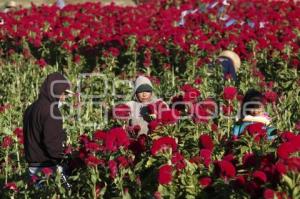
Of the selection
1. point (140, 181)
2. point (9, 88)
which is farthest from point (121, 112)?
point (9, 88)

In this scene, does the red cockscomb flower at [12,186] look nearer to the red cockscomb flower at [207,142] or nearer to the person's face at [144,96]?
the red cockscomb flower at [207,142]

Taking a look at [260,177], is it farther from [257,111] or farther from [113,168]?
[257,111]

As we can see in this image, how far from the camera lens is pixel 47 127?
18.7ft

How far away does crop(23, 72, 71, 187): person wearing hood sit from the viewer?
5727 mm

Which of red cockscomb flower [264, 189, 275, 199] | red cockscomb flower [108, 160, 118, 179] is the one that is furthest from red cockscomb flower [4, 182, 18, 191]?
red cockscomb flower [264, 189, 275, 199]

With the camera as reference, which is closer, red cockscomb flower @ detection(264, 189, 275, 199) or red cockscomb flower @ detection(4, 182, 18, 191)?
red cockscomb flower @ detection(264, 189, 275, 199)

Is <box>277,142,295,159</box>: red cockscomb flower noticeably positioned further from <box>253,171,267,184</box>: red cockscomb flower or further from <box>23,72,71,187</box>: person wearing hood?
<box>23,72,71,187</box>: person wearing hood

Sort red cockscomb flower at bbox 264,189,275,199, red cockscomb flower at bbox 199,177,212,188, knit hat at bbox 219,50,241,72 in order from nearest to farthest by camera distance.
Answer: red cockscomb flower at bbox 264,189,275,199 < red cockscomb flower at bbox 199,177,212,188 < knit hat at bbox 219,50,241,72

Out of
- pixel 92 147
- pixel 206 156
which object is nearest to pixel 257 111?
pixel 206 156

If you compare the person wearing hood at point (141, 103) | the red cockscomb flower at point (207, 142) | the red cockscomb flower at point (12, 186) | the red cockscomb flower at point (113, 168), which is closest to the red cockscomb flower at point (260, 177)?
the red cockscomb flower at point (207, 142)

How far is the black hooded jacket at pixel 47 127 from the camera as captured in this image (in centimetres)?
572

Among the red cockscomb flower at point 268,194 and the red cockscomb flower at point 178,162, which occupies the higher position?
the red cockscomb flower at point 178,162

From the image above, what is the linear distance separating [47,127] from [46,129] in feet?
0.06

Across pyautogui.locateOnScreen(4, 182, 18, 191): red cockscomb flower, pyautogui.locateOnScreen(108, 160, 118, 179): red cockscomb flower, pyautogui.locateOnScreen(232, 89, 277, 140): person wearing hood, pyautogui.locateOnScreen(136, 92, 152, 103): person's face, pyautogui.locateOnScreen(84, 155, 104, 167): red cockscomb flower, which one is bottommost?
pyautogui.locateOnScreen(4, 182, 18, 191): red cockscomb flower
